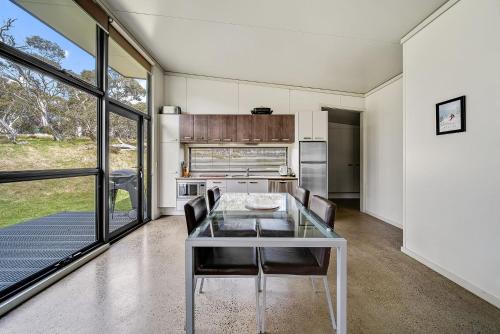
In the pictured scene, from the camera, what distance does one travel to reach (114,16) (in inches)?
128

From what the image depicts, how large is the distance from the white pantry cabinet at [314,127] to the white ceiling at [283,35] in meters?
0.75

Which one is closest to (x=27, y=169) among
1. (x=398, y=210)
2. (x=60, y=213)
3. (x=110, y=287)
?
(x=60, y=213)

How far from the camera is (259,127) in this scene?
4.98m

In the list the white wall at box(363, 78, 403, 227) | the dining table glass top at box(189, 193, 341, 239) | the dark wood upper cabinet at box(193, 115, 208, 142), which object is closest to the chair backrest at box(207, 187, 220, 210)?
the dining table glass top at box(189, 193, 341, 239)

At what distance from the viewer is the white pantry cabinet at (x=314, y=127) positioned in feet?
15.7

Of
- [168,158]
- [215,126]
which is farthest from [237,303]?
[215,126]

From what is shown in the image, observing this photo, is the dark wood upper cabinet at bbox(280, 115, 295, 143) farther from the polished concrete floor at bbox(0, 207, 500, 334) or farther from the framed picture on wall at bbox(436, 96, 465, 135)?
the polished concrete floor at bbox(0, 207, 500, 334)

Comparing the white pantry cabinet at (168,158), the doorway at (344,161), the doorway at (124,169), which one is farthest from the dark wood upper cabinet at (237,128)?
the doorway at (344,161)

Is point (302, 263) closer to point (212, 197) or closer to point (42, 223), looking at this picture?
point (212, 197)

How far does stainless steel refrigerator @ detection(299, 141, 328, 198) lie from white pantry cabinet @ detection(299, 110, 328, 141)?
145 mm

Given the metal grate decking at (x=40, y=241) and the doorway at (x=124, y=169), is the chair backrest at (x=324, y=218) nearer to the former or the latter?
the metal grate decking at (x=40, y=241)

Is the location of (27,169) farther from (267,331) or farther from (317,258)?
(317,258)

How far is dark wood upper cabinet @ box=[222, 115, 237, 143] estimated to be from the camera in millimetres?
4980

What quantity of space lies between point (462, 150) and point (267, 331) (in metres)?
2.44
